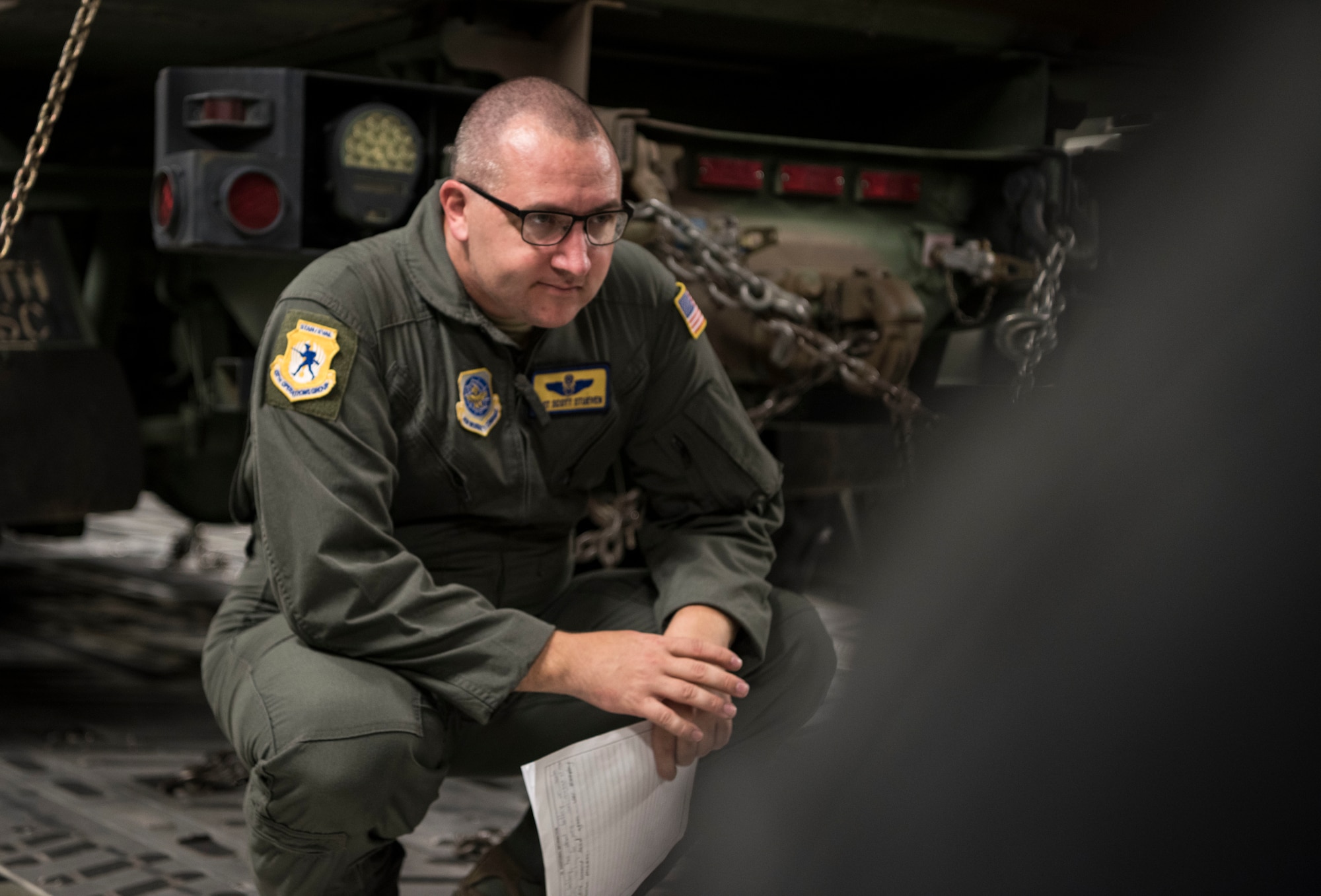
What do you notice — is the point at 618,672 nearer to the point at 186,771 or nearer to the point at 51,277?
the point at 186,771

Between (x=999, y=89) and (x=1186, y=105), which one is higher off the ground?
(x=999, y=89)

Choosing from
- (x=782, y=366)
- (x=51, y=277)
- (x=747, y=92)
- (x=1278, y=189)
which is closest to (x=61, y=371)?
(x=51, y=277)

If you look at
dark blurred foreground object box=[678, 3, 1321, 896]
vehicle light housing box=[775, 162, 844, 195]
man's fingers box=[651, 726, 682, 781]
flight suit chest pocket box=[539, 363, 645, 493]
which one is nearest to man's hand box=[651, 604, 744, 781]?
man's fingers box=[651, 726, 682, 781]

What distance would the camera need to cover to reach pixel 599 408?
197cm

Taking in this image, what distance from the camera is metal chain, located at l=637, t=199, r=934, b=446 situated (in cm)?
282

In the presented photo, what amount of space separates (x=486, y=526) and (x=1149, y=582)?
148 cm

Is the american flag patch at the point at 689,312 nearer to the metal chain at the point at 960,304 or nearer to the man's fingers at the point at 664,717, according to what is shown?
the man's fingers at the point at 664,717

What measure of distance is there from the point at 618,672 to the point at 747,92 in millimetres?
2546

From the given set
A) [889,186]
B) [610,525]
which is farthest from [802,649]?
[889,186]

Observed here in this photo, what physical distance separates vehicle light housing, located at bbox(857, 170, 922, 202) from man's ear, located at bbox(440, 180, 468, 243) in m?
1.71

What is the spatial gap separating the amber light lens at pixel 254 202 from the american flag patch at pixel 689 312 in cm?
85

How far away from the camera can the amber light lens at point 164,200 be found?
2502mm

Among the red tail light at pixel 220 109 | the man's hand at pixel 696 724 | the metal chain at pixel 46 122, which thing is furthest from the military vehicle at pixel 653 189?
the man's hand at pixel 696 724

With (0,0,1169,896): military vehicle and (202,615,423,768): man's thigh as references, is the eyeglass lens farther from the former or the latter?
(0,0,1169,896): military vehicle
